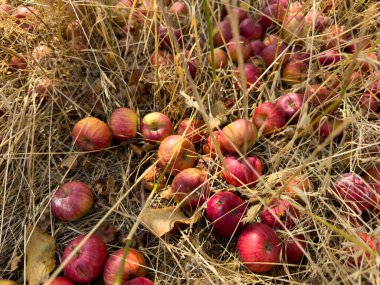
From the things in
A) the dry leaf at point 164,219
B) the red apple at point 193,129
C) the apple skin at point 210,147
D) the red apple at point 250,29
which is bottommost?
the dry leaf at point 164,219

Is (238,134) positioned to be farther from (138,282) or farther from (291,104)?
(138,282)

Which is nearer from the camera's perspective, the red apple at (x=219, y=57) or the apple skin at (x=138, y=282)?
the apple skin at (x=138, y=282)

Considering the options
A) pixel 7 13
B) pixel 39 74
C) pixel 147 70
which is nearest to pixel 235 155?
pixel 147 70

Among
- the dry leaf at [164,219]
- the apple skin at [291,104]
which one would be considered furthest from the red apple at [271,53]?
the dry leaf at [164,219]

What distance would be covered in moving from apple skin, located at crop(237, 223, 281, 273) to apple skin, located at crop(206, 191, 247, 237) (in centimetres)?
7

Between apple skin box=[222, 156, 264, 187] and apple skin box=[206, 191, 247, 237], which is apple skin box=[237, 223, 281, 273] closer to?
apple skin box=[206, 191, 247, 237]

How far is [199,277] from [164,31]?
1.52m

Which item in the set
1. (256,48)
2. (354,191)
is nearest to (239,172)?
(354,191)

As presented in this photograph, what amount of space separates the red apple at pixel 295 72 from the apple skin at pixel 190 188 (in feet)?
2.79

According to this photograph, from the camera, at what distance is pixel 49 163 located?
210 centimetres

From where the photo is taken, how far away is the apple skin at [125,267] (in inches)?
66.7

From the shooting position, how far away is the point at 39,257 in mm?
1824

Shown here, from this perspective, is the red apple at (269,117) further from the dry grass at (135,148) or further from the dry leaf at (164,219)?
the dry leaf at (164,219)

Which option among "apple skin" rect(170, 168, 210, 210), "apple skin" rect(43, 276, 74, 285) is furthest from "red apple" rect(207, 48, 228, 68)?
"apple skin" rect(43, 276, 74, 285)
